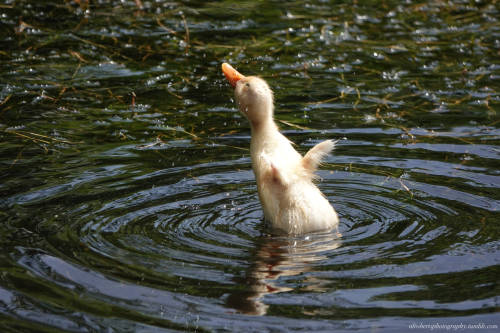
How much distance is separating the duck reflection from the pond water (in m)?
0.01

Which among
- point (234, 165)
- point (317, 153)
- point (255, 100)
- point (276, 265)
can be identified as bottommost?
point (276, 265)

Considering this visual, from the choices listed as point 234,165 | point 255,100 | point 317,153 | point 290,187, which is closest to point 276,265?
point 290,187

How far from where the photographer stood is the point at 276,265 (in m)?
4.75

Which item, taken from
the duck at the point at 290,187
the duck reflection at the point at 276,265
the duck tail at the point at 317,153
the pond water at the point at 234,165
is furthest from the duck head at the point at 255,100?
the duck reflection at the point at 276,265

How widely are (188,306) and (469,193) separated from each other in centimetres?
248

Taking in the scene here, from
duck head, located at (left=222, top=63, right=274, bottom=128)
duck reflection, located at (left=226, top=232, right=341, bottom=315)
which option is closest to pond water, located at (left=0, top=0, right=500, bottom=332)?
duck reflection, located at (left=226, top=232, right=341, bottom=315)

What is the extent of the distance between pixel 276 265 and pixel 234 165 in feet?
6.09

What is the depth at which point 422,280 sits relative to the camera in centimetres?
446

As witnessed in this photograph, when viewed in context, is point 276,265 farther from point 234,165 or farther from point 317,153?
point 234,165

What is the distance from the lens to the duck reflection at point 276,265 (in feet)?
14.0

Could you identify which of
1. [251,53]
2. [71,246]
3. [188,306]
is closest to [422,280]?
[188,306]

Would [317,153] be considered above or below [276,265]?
above

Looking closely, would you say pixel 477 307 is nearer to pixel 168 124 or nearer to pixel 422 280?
pixel 422 280

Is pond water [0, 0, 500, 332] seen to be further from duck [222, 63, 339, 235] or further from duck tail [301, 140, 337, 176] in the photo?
duck tail [301, 140, 337, 176]
